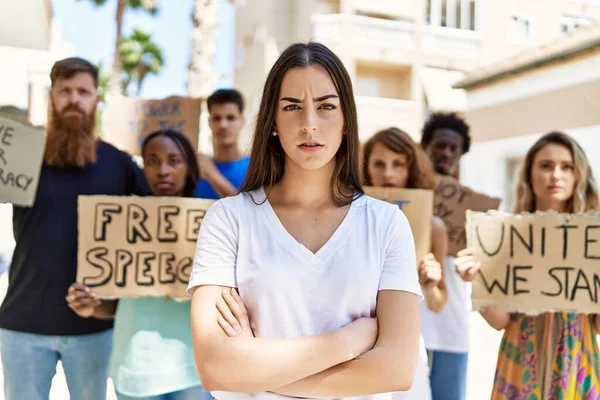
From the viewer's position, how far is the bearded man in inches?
95.3

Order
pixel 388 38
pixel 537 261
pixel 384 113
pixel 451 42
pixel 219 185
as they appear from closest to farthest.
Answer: pixel 537 261
pixel 219 185
pixel 384 113
pixel 388 38
pixel 451 42

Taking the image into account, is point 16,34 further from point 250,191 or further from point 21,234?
point 250,191

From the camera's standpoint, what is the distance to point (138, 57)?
87.9 feet

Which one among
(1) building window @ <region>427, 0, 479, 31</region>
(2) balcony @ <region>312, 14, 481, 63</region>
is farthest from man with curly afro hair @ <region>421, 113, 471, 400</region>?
(1) building window @ <region>427, 0, 479, 31</region>

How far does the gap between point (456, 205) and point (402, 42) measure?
15.7 m

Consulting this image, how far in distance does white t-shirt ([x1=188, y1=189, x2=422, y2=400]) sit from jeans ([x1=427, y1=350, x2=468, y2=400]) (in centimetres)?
163

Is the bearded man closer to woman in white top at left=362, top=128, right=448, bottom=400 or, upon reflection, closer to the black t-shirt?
the black t-shirt

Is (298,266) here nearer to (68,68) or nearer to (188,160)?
(188,160)

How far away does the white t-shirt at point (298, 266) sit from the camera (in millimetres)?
1287

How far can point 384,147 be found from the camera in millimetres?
2621

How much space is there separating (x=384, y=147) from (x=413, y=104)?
1568 cm

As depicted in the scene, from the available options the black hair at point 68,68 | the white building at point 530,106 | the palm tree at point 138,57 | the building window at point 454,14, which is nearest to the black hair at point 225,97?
the black hair at point 68,68

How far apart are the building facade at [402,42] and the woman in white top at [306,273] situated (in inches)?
596

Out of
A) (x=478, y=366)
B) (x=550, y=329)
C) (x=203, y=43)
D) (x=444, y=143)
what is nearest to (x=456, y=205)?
(x=444, y=143)
